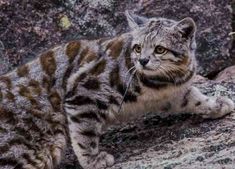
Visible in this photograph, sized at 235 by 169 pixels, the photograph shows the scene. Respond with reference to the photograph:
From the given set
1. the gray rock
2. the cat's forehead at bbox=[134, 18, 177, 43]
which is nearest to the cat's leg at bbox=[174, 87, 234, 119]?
the cat's forehead at bbox=[134, 18, 177, 43]

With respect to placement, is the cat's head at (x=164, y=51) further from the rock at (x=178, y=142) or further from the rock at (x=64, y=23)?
the rock at (x=64, y=23)

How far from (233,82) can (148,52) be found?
1618 millimetres

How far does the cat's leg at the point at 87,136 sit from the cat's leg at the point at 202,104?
93 cm

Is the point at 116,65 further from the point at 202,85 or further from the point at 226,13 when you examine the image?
the point at 226,13

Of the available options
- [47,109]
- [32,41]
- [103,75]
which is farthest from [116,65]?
[32,41]

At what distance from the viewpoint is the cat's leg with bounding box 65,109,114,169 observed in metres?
6.83

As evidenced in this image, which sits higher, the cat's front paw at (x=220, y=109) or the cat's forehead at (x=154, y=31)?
the cat's forehead at (x=154, y=31)

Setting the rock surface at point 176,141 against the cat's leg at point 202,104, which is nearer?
the rock surface at point 176,141

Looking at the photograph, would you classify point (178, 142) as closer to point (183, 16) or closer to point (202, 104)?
point (202, 104)

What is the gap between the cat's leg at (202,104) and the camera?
718 centimetres

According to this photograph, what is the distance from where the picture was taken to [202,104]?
7.29 metres

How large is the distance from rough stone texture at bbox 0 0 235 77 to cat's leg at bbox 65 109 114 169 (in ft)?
6.19

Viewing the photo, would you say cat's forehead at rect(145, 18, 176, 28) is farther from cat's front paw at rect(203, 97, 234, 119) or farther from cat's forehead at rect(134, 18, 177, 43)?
cat's front paw at rect(203, 97, 234, 119)

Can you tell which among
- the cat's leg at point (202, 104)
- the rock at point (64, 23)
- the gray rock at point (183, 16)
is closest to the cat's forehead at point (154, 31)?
the cat's leg at point (202, 104)
